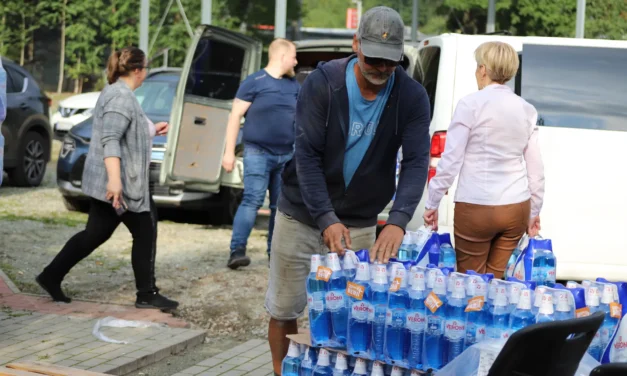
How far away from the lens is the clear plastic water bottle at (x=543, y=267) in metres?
4.48

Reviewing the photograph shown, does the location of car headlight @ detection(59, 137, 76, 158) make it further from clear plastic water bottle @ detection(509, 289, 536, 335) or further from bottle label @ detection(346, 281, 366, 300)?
clear plastic water bottle @ detection(509, 289, 536, 335)

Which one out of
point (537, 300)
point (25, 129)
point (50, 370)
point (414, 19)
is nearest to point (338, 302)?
point (537, 300)

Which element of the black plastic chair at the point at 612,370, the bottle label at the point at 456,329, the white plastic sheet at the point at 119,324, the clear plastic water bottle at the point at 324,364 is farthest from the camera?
the white plastic sheet at the point at 119,324

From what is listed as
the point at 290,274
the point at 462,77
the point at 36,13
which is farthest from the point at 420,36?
the point at 290,274

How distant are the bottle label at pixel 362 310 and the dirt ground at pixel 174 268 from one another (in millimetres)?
3039

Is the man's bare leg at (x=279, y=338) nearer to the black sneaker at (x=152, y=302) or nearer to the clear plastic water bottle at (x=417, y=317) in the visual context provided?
the clear plastic water bottle at (x=417, y=317)

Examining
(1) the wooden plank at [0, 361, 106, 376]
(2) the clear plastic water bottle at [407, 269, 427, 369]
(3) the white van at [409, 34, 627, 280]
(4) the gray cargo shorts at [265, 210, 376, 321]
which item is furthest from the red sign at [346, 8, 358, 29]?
(2) the clear plastic water bottle at [407, 269, 427, 369]

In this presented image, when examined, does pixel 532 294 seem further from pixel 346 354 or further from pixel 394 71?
pixel 394 71

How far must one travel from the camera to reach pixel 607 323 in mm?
3848

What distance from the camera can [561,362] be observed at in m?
3.29

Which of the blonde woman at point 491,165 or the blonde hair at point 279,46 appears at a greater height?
the blonde hair at point 279,46

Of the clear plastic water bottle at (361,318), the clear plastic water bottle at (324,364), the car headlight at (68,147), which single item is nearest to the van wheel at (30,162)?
the car headlight at (68,147)

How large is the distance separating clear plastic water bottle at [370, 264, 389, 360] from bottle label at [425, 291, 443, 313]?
21 centimetres

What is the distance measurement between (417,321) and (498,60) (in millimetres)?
2193
